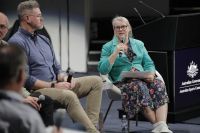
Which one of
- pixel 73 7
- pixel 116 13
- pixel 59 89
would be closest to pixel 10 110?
pixel 59 89

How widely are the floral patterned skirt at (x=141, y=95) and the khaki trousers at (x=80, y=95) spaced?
0.51 meters

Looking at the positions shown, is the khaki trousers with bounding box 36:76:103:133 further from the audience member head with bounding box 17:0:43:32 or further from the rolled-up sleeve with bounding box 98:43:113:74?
the audience member head with bounding box 17:0:43:32

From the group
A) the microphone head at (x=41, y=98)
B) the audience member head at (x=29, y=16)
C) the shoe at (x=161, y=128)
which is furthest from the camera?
the shoe at (x=161, y=128)

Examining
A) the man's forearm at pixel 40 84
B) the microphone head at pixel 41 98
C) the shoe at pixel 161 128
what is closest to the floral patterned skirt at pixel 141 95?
the shoe at pixel 161 128

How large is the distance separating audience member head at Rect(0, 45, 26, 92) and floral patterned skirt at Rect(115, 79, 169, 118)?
3553mm

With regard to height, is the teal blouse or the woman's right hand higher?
the woman's right hand

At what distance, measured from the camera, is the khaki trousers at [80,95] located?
496 cm

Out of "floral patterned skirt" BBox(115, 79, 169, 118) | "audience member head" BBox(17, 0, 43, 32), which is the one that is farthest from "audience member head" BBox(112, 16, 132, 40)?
"audience member head" BBox(17, 0, 43, 32)

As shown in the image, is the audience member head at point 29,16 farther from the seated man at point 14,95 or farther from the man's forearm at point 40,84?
the seated man at point 14,95

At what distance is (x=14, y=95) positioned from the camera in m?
2.21

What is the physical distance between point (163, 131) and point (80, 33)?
15.2ft

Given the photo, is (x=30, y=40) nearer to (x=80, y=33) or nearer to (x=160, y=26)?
(x=160, y=26)

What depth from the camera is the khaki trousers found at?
4965mm

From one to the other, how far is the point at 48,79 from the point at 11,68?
301 cm
